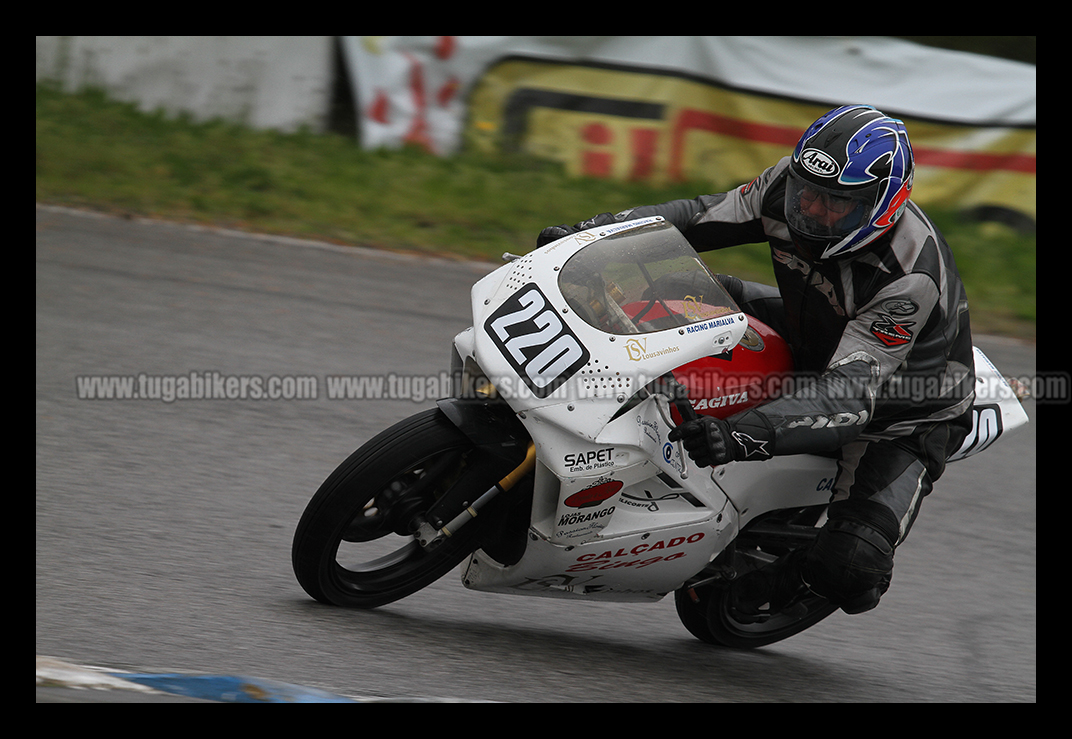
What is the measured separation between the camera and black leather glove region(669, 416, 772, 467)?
3.13 metres

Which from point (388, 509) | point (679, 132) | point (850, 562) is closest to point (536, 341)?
point (388, 509)

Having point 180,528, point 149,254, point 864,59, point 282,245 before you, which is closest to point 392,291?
point 282,245

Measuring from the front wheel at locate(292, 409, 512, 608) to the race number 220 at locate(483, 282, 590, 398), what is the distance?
12.7 inches

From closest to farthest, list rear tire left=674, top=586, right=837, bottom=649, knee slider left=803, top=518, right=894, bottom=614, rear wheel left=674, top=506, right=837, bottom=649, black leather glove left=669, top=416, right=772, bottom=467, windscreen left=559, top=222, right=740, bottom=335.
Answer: black leather glove left=669, top=416, right=772, bottom=467 < windscreen left=559, top=222, right=740, bottom=335 < knee slider left=803, top=518, right=894, bottom=614 < rear wheel left=674, top=506, right=837, bottom=649 < rear tire left=674, top=586, right=837, bottom=649

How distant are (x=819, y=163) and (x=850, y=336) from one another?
551mm

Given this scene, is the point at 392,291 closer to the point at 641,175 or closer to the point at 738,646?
the point at 641,175

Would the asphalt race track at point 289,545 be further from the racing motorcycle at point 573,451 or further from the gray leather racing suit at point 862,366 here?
the gray leather racing suit at point 862,366

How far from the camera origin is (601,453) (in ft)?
10.7

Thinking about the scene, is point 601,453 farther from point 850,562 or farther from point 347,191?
point 347,191

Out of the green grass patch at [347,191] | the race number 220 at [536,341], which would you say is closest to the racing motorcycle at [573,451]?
the race number 220 at [536,341]

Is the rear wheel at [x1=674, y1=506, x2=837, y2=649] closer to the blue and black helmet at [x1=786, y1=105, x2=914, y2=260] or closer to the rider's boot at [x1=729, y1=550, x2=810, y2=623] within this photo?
the rider's boot at [x1=729, y1=550, x2=810, y2=623]

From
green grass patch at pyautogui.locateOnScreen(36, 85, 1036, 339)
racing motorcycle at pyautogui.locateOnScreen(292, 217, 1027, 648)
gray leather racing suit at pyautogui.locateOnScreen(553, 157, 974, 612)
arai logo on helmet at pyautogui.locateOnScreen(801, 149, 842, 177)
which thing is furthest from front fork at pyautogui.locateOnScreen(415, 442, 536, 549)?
green grass patch at pyautogui.locateOnScreen(36, 85, 1036, 339)

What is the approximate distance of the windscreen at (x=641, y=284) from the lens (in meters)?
3.29

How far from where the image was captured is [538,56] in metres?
9.47
